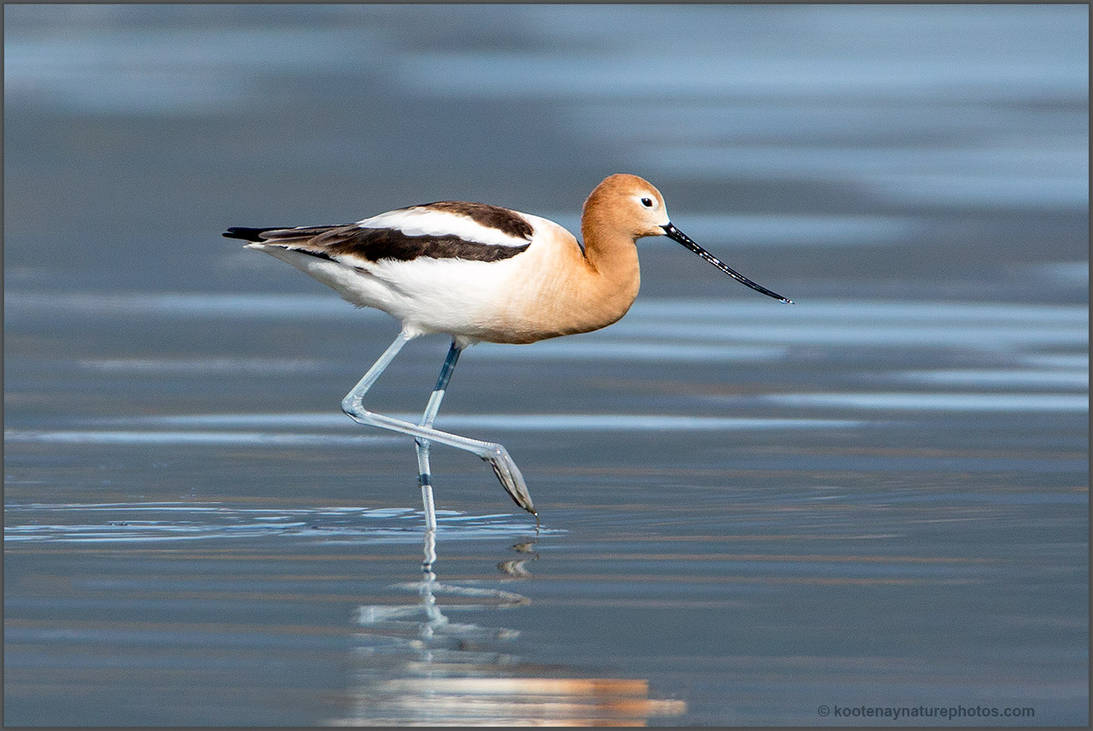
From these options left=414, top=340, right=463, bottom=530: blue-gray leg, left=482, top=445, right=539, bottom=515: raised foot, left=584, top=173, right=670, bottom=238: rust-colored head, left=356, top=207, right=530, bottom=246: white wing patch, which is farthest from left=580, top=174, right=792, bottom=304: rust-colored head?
left=482, top=445, right=539, bottom=515: raised foot

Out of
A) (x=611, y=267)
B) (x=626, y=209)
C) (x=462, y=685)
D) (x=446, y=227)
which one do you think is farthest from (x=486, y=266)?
(x=462, y=685)

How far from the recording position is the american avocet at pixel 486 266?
9.60m

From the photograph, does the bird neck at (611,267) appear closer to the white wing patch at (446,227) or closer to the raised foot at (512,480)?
the white wing patch at (446,227)

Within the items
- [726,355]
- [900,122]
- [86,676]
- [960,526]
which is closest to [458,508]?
[960,526]

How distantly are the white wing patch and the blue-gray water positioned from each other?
1243 mm

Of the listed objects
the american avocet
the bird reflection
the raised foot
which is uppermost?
the american avocet

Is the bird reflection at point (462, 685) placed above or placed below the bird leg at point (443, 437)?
below

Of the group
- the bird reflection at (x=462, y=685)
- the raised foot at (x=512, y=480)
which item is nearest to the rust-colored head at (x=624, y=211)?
the raised foot at (x=512, y=480)

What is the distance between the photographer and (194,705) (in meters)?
6.71

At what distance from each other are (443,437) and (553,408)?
7.29 feet

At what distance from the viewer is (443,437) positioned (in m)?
10.0

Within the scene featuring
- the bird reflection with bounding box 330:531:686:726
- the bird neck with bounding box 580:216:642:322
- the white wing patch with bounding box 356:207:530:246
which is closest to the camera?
the bird reflection with bounding box 330:531:686:726

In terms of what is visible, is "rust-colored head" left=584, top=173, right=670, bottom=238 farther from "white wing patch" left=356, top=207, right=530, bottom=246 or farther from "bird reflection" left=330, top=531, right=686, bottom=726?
"bird reflection" left=330, top=531, right=686, bottom=726

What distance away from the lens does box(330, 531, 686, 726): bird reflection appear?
6.58m
